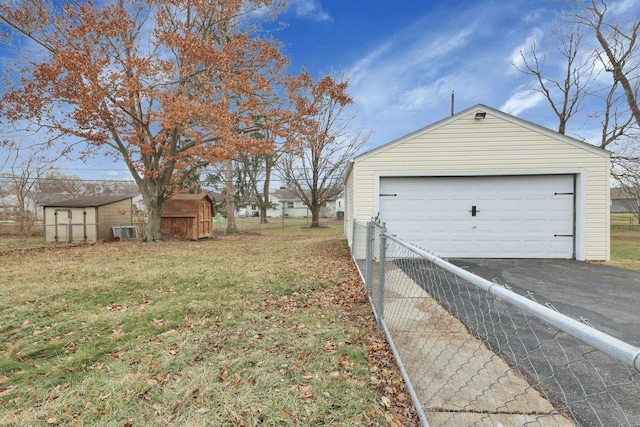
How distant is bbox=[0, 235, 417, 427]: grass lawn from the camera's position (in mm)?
2359

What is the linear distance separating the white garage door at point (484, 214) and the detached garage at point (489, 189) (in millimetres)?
26

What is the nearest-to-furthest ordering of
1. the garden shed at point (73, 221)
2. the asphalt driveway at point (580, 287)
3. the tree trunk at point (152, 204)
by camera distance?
the asphalt driveway at point (580, 287)
the tree trunk at point (152, 204)
the garden shed at point (73, 221)

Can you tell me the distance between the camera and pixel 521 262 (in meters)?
7.81

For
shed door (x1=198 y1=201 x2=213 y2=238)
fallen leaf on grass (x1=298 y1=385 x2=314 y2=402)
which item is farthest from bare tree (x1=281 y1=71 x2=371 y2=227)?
fallen leaf on grass (x1=298 y1=385 x2=314 y2=402)

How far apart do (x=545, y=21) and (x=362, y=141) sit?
12.6 m

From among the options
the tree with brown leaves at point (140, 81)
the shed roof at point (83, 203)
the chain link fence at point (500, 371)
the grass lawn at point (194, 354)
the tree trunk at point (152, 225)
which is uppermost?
the tree with brown leaves at point (140, 81)

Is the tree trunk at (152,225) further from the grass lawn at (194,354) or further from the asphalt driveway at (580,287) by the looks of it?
the asphalt driveway at (580,287)

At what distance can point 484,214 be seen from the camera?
27.2 feet

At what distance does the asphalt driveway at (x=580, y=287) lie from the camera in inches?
156

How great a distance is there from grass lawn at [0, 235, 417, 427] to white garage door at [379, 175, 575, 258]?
126 inches

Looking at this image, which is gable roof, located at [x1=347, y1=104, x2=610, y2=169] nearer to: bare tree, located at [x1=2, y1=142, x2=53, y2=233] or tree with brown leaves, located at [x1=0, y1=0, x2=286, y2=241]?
tree with brown leaves, located at [x1=0, y1=0, x2=286, y2=241]

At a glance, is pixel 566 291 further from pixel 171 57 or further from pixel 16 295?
pixel 171 57

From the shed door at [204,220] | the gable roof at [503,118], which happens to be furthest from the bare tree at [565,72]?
the shed door at [204,220]

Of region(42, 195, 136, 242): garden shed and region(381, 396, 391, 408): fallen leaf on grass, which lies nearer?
region(381, 396, 391, 408): fallen leaf on grass
